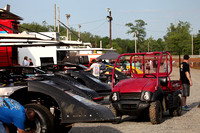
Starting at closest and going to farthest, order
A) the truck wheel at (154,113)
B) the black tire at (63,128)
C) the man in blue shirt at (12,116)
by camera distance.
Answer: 1. the man in blue shirt at (12,116)
2. the black tire at (63,128)
3. the truck wheel at (154,113)

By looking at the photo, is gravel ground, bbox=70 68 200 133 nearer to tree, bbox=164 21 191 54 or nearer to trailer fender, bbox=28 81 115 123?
trailer fender, bbox=28 81 115 123

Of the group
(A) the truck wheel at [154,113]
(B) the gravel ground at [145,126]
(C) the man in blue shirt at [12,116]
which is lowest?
(B) the gravel ground at [145,126]

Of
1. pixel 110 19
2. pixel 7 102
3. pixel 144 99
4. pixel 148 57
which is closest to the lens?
pixel 7 102

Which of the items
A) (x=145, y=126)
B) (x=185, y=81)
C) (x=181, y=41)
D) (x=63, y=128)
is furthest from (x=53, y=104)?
(x=181, y=41)

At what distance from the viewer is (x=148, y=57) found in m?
10.2

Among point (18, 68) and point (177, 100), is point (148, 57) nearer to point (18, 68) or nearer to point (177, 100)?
point (177, 100)

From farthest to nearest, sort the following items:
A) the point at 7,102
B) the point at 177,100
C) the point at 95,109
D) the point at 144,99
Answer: the point at 177,100 → the point at 144,99 → the point at 95,109 → the point at 7,102

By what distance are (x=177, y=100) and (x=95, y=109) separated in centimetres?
481

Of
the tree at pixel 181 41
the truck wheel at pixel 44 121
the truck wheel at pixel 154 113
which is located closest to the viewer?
the truck wheel at pixel 44 121

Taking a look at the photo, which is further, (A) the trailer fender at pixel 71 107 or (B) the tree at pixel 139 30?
(B) the tree at pixel 139 30

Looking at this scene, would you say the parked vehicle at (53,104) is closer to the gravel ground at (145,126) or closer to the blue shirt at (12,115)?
the blue shirt at (12,115)

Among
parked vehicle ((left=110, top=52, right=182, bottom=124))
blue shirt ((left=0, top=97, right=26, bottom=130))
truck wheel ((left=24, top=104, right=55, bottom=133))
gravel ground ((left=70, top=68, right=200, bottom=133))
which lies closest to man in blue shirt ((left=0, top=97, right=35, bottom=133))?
blue shirt ((left=0, top=97, right=26, bottom=130))

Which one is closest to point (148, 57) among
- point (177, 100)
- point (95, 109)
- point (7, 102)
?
point (177, 100)

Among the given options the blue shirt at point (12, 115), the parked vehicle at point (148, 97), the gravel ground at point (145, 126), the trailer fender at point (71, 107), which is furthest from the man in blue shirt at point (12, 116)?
the parked vehicle at point (148, 97)
